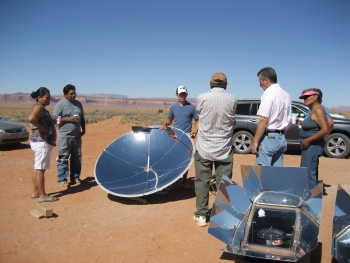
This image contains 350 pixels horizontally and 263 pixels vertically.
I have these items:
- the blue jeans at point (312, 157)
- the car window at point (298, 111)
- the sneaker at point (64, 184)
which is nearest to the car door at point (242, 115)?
the car window at point (298, 111)

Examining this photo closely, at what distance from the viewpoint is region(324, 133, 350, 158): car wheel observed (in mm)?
9414

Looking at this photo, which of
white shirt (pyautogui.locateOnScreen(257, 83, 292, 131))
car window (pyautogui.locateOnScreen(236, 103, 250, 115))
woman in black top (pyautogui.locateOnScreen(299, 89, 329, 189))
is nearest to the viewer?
white shirt (pyautogui.locateOnScreen(257, 83, 292, 131))

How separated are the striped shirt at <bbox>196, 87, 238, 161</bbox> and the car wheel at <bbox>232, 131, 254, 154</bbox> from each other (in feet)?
20.3

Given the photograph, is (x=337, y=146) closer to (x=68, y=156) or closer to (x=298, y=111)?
(x=298, y=111)

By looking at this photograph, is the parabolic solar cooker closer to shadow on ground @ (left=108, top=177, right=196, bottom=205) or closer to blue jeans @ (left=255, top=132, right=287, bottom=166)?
shadow on ground @ (left=108, top=177, right=196, bottom=205)

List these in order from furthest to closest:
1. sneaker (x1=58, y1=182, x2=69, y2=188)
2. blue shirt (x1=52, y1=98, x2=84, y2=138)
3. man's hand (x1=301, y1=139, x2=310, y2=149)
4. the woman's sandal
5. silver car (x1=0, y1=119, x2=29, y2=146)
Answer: silver car (x1=0, y1=119, x2=29, y2=146) → sneaker (x1=58, y1=182, x2=69, y2=188) → blue shirt (x1=52, y1=98, x2=84, y2=138) → the woman's sandal → man's hand (x1=301, y1=139, x2=310, y2=149)

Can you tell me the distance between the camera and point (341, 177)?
24.0 ft

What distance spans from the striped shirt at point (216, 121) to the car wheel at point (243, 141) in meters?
6.18

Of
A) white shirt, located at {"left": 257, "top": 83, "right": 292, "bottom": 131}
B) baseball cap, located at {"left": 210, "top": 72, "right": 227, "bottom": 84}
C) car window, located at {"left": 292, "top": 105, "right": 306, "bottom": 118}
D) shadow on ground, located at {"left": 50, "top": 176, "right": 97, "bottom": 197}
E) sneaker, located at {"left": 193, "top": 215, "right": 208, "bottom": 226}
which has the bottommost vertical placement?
shadow on ground, located at {"left": 50, "top": 176, "right": 97, "bottom": 197}

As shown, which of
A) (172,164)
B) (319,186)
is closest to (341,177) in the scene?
(172,164)

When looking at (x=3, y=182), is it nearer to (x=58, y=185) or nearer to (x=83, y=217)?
(x=58, y=185)

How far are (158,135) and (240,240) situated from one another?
126 inches

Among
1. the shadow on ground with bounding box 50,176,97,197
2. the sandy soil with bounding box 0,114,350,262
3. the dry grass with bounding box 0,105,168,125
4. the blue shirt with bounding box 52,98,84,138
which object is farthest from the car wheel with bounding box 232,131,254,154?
the dry grass with bounding box 0,105,168,125

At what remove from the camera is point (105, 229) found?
429 centimetres
